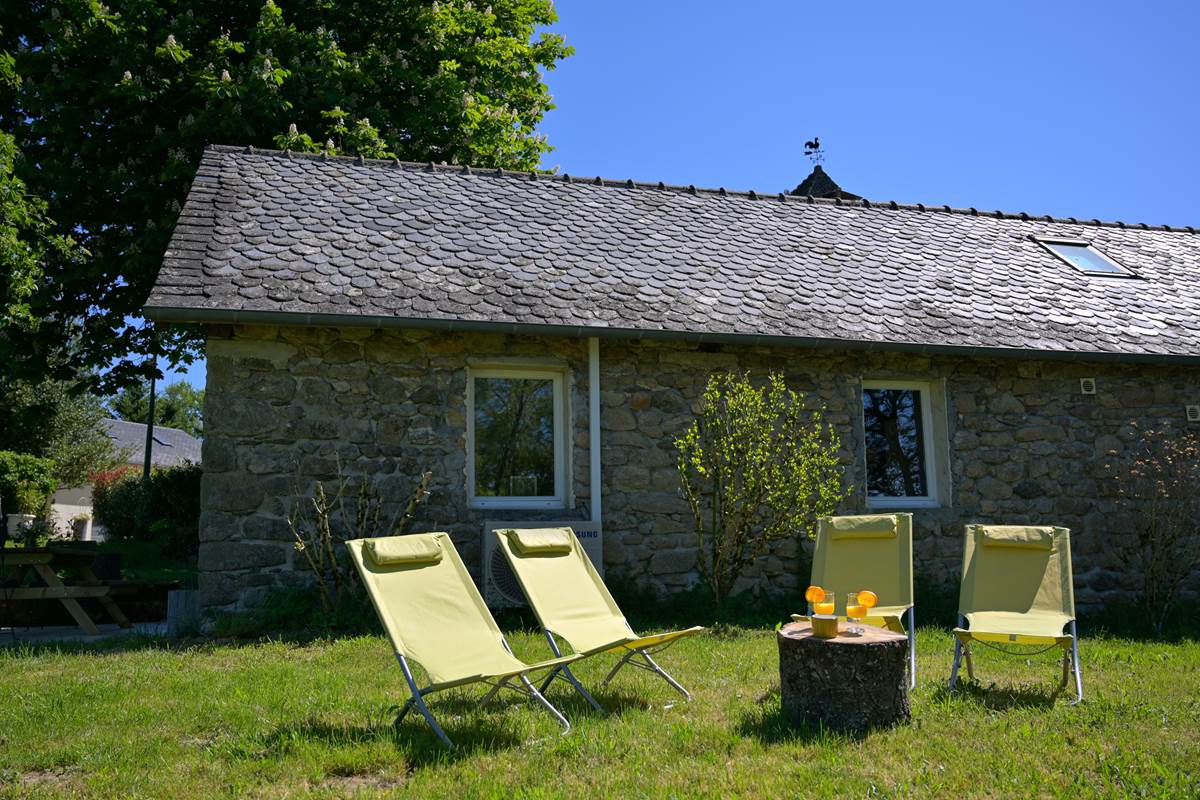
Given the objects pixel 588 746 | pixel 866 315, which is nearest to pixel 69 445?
pixel 866 315

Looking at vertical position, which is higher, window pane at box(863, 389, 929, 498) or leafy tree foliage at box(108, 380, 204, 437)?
leafy tree foliage at box(108, 380, 204, 437)

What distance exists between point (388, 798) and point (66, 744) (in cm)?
165

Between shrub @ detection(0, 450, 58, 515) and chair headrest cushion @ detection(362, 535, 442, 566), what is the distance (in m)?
15.5

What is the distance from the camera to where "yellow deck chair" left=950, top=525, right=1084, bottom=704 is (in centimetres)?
528

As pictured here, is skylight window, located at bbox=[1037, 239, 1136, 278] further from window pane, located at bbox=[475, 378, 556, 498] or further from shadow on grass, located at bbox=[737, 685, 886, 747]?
shadow on grass, located at bbox=[737, 685, 886, 747]

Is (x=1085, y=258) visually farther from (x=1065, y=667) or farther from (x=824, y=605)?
(x=824, y=605)

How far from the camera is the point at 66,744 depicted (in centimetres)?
402

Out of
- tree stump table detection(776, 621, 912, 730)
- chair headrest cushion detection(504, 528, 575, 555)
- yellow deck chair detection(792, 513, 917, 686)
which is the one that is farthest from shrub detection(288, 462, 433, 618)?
tree stump table detection(776, 621, 912, 730)

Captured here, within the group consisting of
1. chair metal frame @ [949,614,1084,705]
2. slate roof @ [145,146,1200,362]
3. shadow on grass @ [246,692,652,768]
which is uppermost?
slate roof @ [145,146,1200,362]

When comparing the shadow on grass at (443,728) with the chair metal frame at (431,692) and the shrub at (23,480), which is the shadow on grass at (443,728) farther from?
the shrub at (23,480)

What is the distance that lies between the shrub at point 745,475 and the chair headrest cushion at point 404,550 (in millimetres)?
2949

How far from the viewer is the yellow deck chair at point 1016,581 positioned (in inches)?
208

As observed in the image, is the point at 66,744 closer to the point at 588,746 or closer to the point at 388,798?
the point at 388,798

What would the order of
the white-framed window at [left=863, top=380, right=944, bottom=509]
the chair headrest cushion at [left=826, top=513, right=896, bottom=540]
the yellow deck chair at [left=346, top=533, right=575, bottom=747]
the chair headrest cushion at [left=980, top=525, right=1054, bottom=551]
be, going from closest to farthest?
the yellow deck chair at [left=346, top=533, right=575, bottom=747]
the chair headrest cushion at [left=980, top=525, right=1054, bottom=551]
the chair headrest cushion at [left=826, top=513, right=896, bottom=540]
the white-framed window at [left=863, top=380, right=944, bottom=509]
